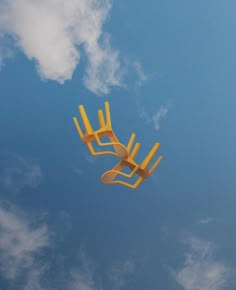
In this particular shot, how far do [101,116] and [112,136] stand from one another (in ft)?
0.95

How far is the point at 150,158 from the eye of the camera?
4590 mm

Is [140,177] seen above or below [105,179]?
above

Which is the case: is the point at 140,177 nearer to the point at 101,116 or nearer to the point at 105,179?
the point at 105,179

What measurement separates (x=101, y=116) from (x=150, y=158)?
2.62ft

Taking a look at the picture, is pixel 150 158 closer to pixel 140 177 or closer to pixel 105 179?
pixel 140 177

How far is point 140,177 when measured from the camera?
15.4ft

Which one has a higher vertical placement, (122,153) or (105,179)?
(122,153)

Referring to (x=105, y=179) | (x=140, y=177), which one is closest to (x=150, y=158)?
(x=140, y=177)

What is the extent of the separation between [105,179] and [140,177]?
18.3 inches

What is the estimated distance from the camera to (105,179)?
179 inches

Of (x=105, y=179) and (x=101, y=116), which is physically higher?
(x=101, y=116)

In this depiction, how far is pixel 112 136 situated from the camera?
15.1 feet

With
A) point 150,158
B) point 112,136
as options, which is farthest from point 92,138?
point 150,158

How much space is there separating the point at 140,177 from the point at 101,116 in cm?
92
